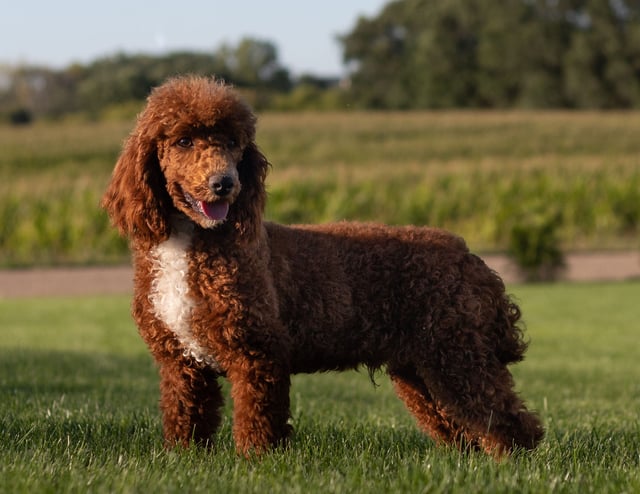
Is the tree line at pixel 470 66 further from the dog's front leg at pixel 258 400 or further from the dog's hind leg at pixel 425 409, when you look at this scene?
the dog's front leg at pixel 258 400

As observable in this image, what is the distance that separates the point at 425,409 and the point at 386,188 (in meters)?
27.3

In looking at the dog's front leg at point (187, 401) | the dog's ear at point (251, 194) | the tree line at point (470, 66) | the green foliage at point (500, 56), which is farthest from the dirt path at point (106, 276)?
the green foliage at point (500, 56)

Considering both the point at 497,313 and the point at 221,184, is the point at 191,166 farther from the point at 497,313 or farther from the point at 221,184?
the point at 497,313

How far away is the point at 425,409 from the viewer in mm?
5949

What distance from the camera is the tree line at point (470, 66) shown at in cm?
6669

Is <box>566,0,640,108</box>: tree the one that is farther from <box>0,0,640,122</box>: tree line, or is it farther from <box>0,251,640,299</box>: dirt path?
<box>0,251,640,299</box>: dirt path

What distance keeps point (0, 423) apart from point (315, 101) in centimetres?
5606

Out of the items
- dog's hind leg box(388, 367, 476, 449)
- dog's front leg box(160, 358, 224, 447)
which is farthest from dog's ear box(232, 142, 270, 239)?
dog's hind leg box(388, 367, 476, 449)

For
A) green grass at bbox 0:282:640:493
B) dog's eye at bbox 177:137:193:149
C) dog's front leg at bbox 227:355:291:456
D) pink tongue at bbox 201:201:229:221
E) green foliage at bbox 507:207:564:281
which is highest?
dog's eye at bbox 177:137:193:149

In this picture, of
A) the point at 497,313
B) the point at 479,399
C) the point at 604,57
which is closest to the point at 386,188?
the point at 497,313

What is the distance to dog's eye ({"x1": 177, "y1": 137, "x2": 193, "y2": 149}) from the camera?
499 centimetres

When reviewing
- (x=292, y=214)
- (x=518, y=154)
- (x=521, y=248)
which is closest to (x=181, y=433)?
(x=521, y=248)

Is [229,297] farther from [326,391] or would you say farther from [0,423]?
[326,391]

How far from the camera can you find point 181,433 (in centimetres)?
542
